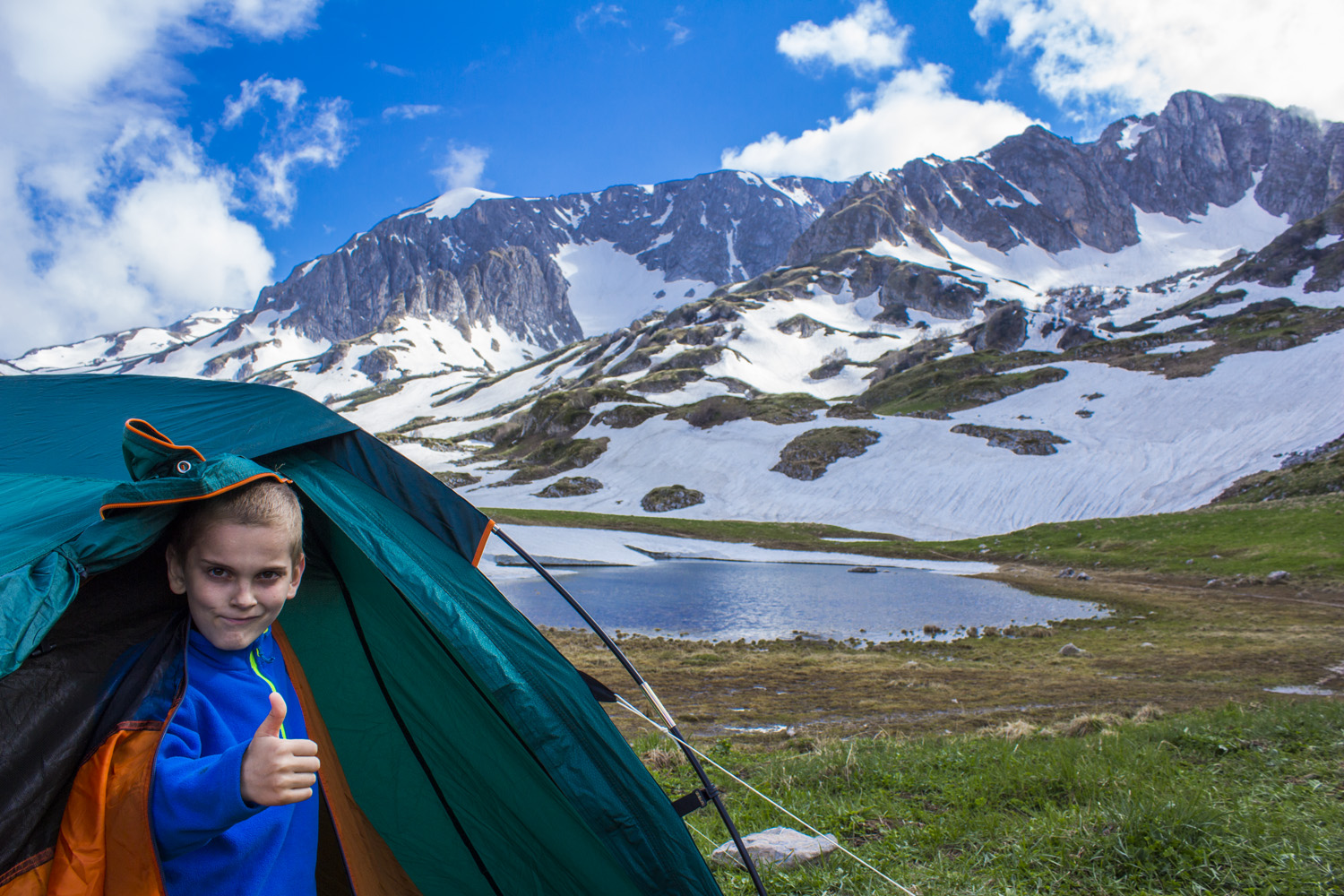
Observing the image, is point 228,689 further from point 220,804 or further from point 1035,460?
point 1035,460

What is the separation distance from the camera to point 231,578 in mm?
2574

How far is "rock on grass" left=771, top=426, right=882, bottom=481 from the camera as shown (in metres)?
60.7

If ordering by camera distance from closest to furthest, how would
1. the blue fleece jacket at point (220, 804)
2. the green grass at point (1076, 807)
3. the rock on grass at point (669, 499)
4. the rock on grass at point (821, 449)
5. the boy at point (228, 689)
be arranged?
the blue fleece jacket at point (220, 804)
the boy at point (228, 689)
the green grass at point (1076, 807)
the rock on grass at point (669, 499)
the rock on grass at point (821, 449)

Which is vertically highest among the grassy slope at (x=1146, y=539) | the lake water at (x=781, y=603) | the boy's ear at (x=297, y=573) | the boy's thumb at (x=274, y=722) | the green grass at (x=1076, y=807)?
the boy's ear at (x=297, y=573)

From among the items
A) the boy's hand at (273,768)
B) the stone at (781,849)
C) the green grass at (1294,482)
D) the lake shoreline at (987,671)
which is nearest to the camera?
the boy's hand at (273,768)

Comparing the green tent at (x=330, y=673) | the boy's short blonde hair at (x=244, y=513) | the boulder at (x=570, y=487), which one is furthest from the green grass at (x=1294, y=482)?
the boulder at (x=570, y=487)

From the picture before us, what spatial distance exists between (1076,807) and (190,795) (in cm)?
579

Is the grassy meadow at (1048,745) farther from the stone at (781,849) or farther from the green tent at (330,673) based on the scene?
the green tent at (330,673)

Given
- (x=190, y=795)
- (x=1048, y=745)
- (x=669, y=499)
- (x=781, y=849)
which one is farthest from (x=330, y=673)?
(x=669, y=499)

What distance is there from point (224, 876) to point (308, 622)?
194 cm

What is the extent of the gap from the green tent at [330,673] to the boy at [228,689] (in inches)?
4.0

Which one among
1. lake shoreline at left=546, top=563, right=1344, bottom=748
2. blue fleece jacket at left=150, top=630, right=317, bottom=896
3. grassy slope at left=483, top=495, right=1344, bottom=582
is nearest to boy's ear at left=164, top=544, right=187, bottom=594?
blue fleece jacket at left=150, top=630, right=317, bottom=896

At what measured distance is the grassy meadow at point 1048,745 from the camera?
4309 mm

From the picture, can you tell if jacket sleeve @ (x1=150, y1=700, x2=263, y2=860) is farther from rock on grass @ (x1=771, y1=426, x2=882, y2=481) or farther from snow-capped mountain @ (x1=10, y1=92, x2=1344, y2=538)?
rock on grass @ (x1=771, y1=426, x2=882, y2=481)
